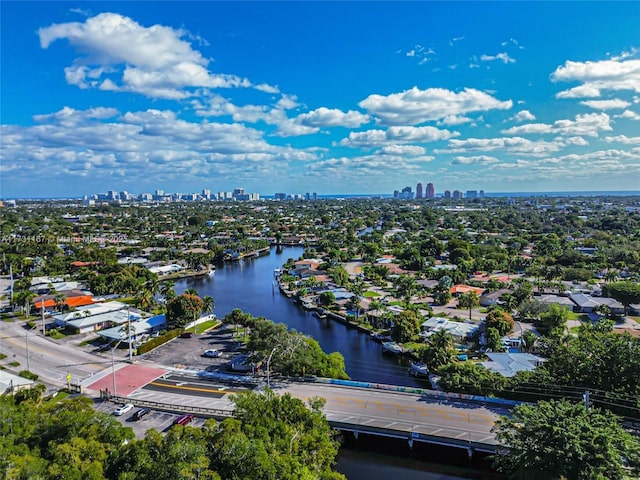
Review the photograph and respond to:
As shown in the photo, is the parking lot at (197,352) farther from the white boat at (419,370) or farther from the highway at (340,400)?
the white boat at (419,370)

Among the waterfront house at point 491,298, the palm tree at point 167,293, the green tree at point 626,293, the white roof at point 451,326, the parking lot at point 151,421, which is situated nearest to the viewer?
the parking lot at point 151,421

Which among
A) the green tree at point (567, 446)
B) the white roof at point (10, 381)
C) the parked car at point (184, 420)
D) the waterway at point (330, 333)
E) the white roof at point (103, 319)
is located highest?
the green tree at point (567, 446)

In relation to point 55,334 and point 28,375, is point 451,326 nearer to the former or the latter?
point 28,375

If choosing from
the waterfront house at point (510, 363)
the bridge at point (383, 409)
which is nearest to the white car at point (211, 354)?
the bridge at point (383, 409)

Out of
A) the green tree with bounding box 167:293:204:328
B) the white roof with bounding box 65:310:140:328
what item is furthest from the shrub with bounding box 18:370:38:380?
the green tree with bounding box 167:293:204:328

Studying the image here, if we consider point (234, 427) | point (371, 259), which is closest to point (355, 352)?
point (234, 427)
